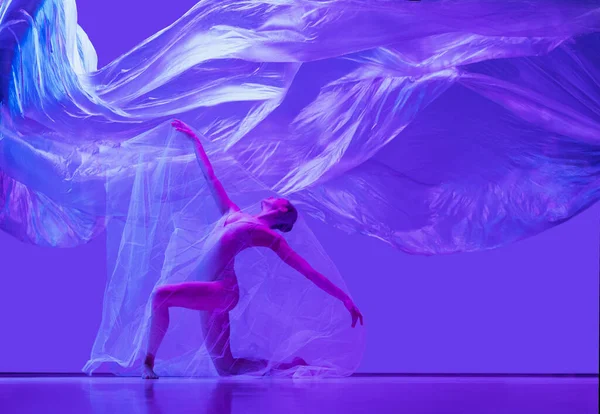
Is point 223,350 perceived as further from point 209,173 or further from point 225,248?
point 209,173

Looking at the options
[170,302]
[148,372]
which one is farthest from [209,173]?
[148,372]

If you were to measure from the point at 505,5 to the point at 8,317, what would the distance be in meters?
3.20

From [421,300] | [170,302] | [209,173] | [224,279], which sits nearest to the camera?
[170,302]

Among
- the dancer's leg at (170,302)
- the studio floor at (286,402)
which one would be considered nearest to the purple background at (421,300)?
the dancer's leg at (170,302)

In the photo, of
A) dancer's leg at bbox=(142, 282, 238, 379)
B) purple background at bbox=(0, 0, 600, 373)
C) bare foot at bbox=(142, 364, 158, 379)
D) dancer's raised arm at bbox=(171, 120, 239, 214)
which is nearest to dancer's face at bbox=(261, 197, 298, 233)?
dancer's raised arm at bbox=(171, 120, 239, 214)

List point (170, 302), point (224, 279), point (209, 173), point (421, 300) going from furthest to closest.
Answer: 1. point (421, 300)
2. point (209, 173)
3. point (224, 279)
4. point (170, 302)

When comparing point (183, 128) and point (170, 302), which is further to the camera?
point (183, 128)

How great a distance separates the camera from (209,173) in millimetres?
3141

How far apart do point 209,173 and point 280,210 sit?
0.33 metres

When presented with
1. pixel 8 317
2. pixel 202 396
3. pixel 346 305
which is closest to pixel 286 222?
pixel 346 305

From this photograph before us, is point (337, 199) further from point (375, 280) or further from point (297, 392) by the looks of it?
point (297, 392)

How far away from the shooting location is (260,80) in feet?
10.3

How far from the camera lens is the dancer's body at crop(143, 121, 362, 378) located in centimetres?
294

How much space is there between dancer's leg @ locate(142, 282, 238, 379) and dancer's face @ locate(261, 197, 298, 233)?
0.36m
